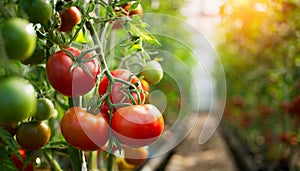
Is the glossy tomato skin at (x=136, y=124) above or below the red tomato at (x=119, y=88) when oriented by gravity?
below

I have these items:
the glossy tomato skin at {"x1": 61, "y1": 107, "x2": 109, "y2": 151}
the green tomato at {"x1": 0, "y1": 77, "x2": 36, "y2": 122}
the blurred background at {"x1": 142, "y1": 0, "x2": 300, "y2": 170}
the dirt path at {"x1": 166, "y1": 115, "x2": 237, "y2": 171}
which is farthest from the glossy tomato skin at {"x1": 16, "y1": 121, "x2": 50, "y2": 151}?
the dirt path at {"x1": 166, "y1": 115, "x2": 237, "y2": 171}

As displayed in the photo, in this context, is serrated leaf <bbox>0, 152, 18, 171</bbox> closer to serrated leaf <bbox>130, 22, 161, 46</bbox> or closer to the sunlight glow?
serrated leaf <bbox>130, 22, 161, 46</bbox>

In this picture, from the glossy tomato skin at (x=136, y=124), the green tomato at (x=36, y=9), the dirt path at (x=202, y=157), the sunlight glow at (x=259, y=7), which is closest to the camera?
the green tomato at (x=36, y=9)

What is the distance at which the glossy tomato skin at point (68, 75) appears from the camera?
0.78 m

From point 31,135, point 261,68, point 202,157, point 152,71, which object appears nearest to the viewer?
point 31,135

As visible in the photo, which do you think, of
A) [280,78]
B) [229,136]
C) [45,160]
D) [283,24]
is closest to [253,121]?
[229,136]

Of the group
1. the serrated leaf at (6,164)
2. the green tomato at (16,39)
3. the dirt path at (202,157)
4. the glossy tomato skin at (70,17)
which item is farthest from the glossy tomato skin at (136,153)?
the dirt path at (202,157)

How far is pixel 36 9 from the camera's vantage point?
0.65 m

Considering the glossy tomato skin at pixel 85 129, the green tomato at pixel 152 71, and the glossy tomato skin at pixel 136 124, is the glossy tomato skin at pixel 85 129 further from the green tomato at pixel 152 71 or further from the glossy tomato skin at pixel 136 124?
the green tomato at pixel 152 71

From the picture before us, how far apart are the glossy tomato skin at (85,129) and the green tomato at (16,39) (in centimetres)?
28

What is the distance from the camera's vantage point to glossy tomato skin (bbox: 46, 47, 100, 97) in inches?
30.7

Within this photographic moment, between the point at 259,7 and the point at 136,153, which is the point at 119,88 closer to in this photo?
the point at 136,153

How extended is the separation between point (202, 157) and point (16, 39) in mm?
6484

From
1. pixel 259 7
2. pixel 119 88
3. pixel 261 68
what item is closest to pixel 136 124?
pixel 119 88
